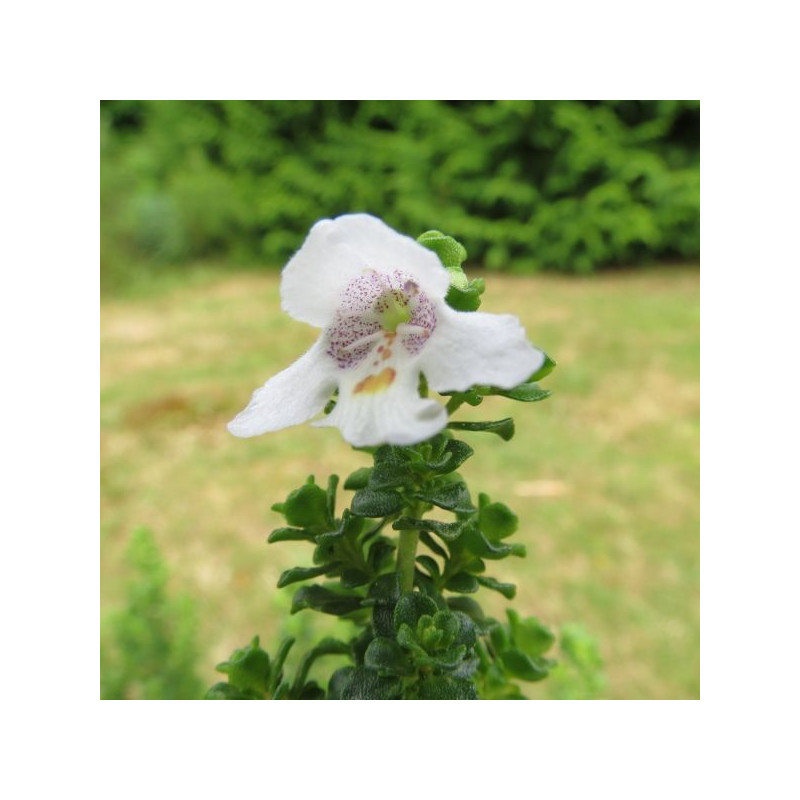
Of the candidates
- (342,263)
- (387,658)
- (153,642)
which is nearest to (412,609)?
(387,658)

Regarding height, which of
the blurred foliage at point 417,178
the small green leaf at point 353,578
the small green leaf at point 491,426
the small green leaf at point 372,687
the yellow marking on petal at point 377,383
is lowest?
the small green leaf at point 372,687

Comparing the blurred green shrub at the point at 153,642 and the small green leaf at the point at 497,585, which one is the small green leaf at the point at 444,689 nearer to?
the small green leaf at the point at 497,585

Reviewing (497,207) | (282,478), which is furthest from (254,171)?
(282,478)

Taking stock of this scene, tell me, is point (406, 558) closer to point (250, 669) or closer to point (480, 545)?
point (480, 545)

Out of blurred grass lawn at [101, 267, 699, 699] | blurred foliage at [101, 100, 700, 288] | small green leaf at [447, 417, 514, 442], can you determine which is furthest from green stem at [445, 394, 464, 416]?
blurred foliage at [101, 100, 700, 288]

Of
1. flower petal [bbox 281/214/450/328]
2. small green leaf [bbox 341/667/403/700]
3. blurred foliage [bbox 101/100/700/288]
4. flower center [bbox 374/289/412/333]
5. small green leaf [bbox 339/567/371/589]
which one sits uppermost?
blurred foliage [bbox 101/100/700/288]

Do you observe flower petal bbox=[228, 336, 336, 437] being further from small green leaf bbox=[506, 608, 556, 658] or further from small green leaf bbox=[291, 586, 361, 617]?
small green leaf bbox=[506, 608, 556, 658]

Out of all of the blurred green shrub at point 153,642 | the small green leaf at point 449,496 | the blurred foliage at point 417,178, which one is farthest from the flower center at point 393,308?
the blurred foliage at point 417,178
